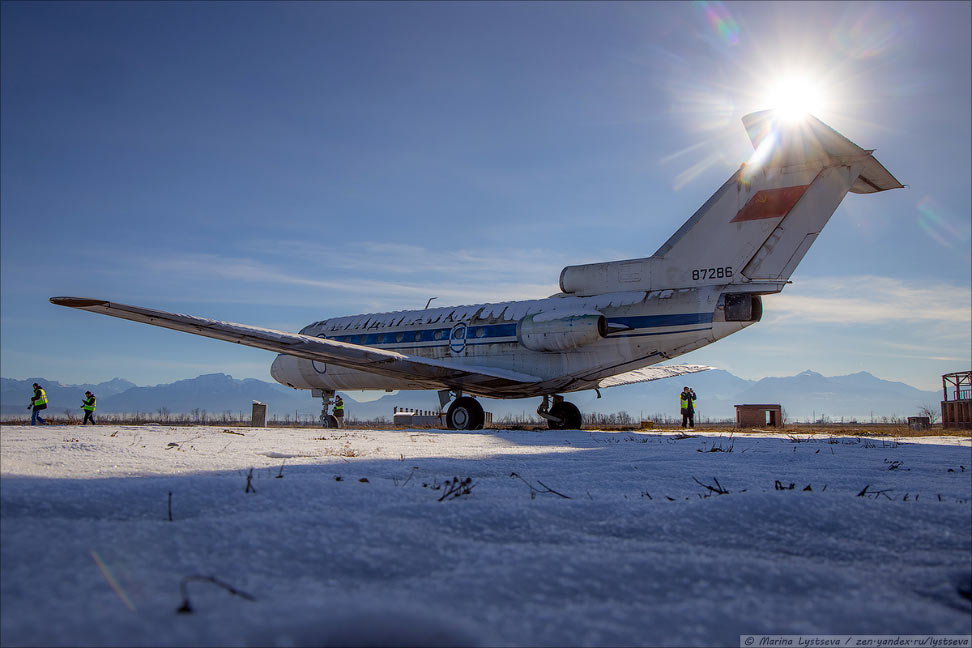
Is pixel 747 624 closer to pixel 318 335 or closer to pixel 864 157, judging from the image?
pixel 864 157

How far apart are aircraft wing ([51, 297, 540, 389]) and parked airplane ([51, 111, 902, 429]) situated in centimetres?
3

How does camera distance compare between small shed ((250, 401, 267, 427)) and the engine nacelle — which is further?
small shed ((250, 401, 267, 427))

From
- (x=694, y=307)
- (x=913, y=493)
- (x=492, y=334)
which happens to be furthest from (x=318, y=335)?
(x=913, y=493)

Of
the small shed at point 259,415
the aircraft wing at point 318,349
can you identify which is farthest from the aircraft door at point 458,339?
the small shed at point 259,415

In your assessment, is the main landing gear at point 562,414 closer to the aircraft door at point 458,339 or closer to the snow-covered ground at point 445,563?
the aircraft door at point 458,339

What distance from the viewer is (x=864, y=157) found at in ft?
36.8

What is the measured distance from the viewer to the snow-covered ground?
1290 mm

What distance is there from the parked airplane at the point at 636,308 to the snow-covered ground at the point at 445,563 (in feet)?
26.7

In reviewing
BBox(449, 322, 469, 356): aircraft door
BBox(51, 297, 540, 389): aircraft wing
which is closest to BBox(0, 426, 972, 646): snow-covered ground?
BBox(51, 297, 540, 389): aircraft wing

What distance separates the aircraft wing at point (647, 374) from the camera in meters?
16.1

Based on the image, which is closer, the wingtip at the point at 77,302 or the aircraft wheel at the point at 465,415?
the wingtip at the point at 77,302

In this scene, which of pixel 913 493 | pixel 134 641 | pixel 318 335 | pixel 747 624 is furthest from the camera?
pixel 318 335

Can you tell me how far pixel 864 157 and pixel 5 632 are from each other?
13516mm

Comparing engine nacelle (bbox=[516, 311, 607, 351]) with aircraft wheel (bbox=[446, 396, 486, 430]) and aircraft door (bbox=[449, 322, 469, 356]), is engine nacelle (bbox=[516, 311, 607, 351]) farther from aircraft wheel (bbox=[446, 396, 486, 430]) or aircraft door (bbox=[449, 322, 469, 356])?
aircraft wheel (bbox=[446, 396, 486, 430])
